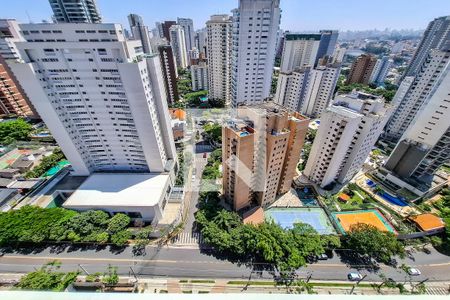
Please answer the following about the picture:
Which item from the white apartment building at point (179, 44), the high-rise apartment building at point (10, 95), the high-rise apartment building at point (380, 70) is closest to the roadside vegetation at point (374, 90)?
the high-rise apartment building at point (380, 70)

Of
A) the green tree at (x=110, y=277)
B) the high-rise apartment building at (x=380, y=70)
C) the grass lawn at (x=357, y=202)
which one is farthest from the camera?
the high-rise apartment building at (x=380, y=70)

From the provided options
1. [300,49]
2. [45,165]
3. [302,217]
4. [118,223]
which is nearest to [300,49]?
[300,49]

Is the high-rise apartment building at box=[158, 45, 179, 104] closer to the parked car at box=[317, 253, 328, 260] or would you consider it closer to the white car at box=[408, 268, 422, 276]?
the parked car at box=[317, 253, 328, 260]

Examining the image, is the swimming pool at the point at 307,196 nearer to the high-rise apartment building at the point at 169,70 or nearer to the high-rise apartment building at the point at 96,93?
the high-rise apartment building at the point at 96,93

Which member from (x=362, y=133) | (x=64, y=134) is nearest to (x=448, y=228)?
(x=362, y=133)

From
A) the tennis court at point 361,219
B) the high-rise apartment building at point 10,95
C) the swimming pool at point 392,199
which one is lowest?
the swimming pool at point 392,199

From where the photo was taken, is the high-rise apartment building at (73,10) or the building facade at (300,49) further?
the building facade at (300,49)

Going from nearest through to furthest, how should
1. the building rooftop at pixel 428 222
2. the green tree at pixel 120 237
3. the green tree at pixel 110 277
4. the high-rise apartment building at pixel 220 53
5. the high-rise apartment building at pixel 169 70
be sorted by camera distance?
the green tree at pixel 110 277 < the green tree at pixel 120 237 < the building rooftop at pixel 428 222 < the high-rise apartment building at pixel 220 53 < the high-rise apartment building at pixel 169 70

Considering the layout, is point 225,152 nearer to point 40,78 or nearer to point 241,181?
point 241,181

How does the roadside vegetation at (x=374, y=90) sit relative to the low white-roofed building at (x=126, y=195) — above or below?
above
